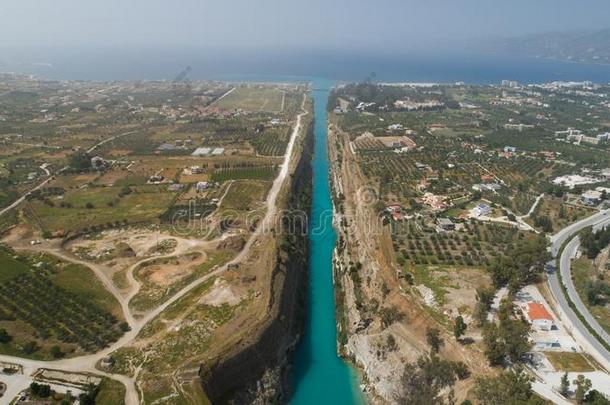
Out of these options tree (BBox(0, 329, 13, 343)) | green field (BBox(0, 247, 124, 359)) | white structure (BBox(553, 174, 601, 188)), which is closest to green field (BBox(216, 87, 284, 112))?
white structure (BBox(553, 174, 601, 188))

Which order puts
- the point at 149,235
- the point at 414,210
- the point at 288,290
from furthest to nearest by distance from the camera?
the point at 414,210 < the point at 149,235 < the point at 288,290

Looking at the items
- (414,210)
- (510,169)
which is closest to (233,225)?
(414,210)

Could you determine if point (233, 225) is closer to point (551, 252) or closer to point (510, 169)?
point (551, 252)

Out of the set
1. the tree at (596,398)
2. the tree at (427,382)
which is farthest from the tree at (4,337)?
the tree at (596,398)

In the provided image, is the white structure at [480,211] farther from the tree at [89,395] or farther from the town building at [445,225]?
the tree at [89,395]

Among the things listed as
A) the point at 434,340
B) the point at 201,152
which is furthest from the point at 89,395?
the point at 201,152

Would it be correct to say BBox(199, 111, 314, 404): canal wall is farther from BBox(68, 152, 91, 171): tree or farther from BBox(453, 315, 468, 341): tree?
BBox(68, 152, 91, 171): tree

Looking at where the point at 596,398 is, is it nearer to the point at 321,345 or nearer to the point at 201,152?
the point at 321,345
